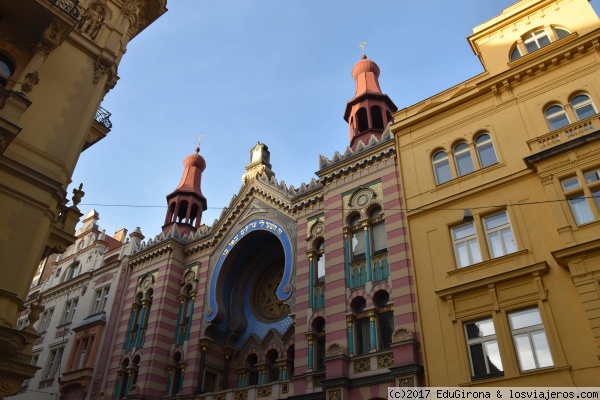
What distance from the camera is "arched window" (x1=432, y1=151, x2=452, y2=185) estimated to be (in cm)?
1922

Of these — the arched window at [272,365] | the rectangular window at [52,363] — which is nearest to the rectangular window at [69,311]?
the rectangular window at [52,363]

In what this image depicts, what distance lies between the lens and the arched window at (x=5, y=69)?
1548 cm

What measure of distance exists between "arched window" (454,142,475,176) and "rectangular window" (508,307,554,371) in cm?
587

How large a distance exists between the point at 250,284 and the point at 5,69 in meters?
16.9

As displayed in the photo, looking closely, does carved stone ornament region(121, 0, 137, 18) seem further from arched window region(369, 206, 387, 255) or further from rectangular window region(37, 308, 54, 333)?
rectangular window region(37, 308, 54, 333)

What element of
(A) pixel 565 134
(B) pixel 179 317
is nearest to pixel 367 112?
(A) pixel 565 134

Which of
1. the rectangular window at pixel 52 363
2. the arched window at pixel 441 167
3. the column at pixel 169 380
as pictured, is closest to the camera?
the arched window at pixel 441 167

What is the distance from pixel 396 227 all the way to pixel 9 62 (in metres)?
15.0

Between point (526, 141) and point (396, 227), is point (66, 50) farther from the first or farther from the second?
point (526, 141)

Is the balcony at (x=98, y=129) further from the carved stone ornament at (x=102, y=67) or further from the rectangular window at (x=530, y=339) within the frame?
the rectangular window at (x=530, y=339)

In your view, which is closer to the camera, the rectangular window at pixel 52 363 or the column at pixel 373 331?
the column at pixel 373 331

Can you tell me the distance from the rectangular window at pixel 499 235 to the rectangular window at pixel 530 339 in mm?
A: 2170

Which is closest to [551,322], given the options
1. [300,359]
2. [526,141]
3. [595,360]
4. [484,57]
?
Result: [595,360]

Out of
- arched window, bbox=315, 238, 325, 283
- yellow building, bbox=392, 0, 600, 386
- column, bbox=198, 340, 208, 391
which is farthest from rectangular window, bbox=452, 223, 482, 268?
column, bbox=198, 340, 208, 391
